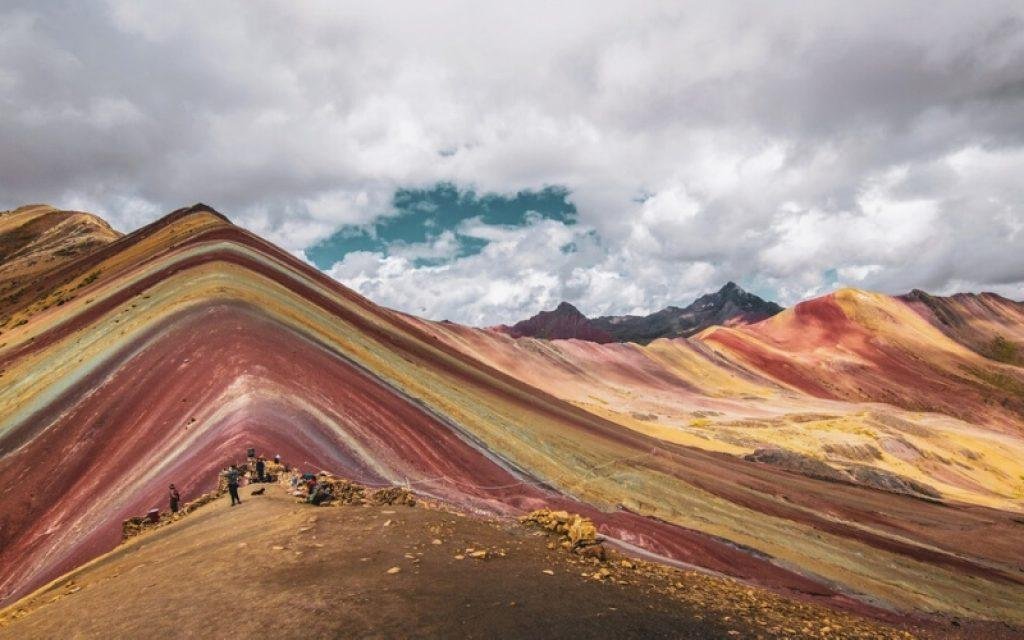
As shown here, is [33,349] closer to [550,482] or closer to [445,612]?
[550,482]

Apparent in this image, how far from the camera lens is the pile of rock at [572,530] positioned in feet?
47.3

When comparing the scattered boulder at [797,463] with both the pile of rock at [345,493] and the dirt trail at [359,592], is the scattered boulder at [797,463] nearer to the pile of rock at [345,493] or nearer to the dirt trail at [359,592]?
the dirt trail at [359,592]

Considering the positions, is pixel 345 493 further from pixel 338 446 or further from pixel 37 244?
pixel 37 244

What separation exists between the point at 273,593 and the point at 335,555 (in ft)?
6.18

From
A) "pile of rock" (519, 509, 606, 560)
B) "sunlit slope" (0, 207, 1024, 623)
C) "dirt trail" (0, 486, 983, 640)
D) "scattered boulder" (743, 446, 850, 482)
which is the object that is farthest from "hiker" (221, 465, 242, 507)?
"scattered boulder" (743, 446, 850, 482)

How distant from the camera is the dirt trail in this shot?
9766 millimetres

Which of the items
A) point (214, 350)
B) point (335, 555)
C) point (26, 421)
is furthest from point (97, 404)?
point (335, 555)

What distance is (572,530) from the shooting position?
51.0 feet

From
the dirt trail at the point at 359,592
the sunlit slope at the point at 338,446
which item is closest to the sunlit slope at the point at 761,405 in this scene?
the sunlit slope at the point at 338,446

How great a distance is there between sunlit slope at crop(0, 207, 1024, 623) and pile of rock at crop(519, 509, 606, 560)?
7.94 metres

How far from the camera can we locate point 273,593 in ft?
34.4

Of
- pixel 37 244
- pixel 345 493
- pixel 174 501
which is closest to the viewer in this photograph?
pixel 345 493

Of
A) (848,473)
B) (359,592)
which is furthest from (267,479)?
(848,473)

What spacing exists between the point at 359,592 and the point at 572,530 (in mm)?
6850
